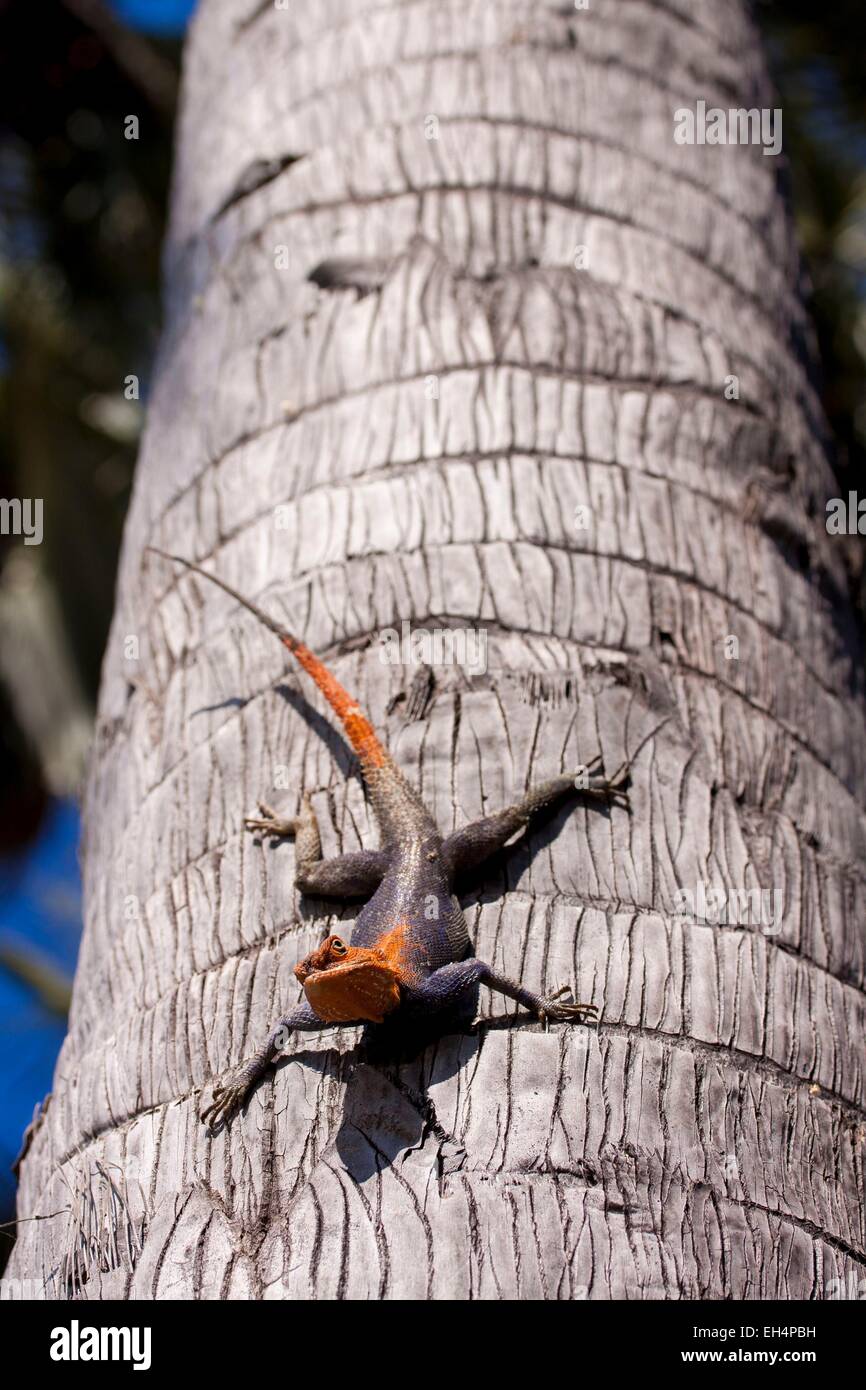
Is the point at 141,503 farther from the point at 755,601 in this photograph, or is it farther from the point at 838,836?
the point at 838,836

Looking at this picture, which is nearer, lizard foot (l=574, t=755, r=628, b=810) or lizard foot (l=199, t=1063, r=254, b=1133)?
lizard foot (l=199, t=1063, r=254, b=1133)

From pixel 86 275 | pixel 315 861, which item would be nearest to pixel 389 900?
pixel 315 861

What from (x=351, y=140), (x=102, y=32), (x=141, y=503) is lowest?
(x=141, y=503)

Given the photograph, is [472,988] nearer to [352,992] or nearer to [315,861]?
[352,992]

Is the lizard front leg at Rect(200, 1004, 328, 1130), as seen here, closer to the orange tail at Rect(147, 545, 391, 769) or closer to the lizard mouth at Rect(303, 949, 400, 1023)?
the lizard mouth at Rect(303, 949, 400, 1023)

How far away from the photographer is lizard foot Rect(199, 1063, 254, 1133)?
2.20m

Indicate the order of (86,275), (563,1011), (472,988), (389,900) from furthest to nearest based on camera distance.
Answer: (86,275) → (389,900) → (472,988) → (563,1011)

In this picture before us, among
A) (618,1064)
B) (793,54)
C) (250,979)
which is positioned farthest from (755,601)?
(793,54)

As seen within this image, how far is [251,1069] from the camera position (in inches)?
87.7

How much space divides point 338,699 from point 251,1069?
82 centimetres

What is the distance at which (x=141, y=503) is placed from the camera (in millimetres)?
3541

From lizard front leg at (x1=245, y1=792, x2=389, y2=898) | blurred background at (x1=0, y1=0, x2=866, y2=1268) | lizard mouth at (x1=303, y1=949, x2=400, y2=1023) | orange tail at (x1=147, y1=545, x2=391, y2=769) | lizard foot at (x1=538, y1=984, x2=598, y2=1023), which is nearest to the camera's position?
lizard foot at (x1=538, y1=984, x2=598, y2=1023)

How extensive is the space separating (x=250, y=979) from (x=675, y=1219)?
885 millimetres

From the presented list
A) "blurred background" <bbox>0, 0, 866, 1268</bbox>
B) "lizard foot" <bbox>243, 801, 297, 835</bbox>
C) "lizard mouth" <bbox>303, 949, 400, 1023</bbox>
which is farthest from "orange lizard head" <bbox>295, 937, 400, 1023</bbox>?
"blurred background" <bbox>0, 0, 866, 1268</bbox>
